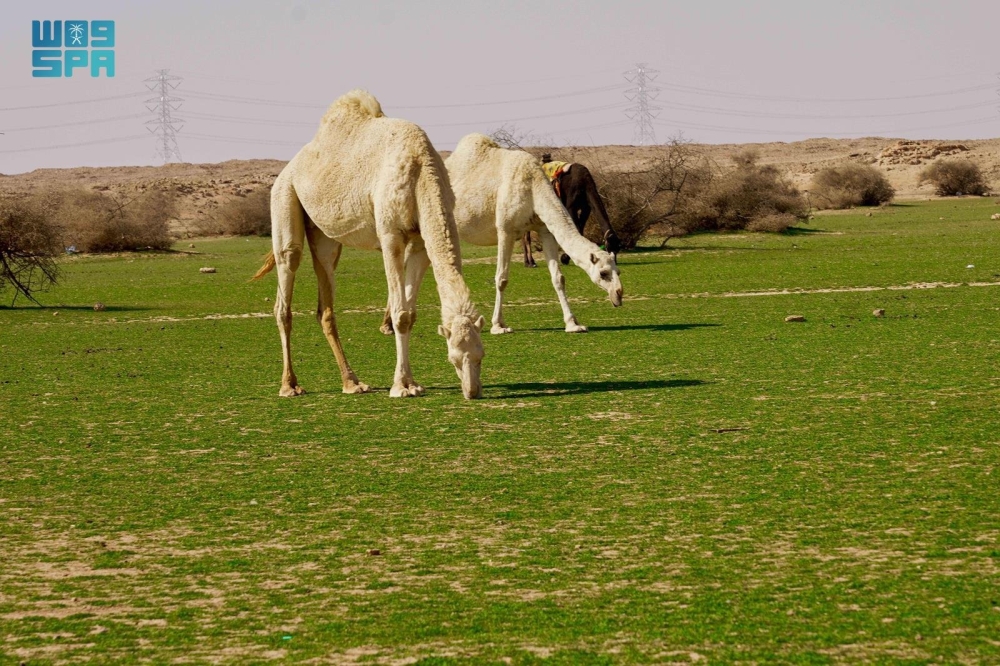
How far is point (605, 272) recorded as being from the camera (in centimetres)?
1692

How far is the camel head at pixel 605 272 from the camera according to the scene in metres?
16.7

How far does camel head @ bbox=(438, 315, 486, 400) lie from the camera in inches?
430

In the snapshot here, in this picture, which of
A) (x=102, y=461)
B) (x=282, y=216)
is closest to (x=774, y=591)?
(x=102, y=461)

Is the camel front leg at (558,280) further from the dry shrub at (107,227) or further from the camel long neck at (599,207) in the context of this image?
the dry shrub at (107,227)

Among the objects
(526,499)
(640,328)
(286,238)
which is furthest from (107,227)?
(526,499)

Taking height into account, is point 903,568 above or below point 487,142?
below

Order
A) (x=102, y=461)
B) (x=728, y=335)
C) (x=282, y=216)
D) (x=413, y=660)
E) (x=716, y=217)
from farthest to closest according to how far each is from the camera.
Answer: (x=716, y=217) → (x=728, y=335) → (x=282, y=216) → (x=102, y=461) → (x=413, y=660)

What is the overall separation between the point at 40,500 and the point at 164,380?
17.6 ft

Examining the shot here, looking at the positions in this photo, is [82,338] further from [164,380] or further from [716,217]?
[716,217]

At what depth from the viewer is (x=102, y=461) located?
9.39m

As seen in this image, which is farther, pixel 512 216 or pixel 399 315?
pixel 512 216

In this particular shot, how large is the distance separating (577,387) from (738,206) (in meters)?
29.1

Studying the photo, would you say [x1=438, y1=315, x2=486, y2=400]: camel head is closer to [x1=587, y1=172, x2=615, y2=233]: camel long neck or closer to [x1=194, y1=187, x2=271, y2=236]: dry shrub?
[x1=587, y1=172, x2=615, y2=233]: camel long neck

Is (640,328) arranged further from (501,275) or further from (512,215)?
(512,215)
